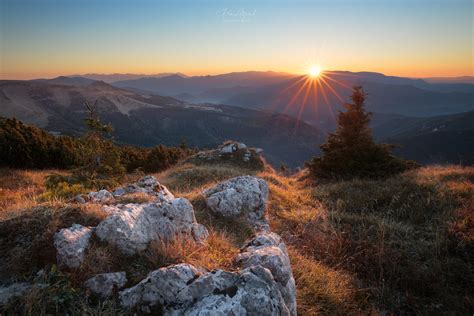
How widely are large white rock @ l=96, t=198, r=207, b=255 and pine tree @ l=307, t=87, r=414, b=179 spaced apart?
13.1 metres

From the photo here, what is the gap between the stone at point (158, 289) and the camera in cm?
315

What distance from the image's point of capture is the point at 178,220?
502 centimetres

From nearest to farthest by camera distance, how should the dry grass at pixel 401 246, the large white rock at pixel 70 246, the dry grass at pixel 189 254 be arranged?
the large white rock at pixel 70 246 < the dry grass at pixel 189 254 < the dry grass at pixel 401 246

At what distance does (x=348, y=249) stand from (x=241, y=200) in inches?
110

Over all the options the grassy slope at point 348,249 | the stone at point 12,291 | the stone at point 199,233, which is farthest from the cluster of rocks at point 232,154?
the stone at point 12,291

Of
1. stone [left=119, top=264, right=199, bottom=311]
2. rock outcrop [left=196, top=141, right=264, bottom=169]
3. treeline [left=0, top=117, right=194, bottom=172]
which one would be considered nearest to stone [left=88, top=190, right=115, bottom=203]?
stone [left=119, top=264, right=199, bottom=311]

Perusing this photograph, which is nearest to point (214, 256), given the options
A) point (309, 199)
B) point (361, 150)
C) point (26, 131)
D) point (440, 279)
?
point (440, 279)

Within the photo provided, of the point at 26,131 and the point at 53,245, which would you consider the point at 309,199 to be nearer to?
the point at 53,245

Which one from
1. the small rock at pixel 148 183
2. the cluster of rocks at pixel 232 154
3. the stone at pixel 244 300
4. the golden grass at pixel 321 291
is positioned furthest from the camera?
the cluster of rocks at pixel 232 154

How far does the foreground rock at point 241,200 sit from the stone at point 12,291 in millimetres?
4157

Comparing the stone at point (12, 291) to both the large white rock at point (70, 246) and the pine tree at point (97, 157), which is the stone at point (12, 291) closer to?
the large white rock at point (70, 246)

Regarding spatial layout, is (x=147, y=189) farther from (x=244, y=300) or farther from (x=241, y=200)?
(x=244, y=300)

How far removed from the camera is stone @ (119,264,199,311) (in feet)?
10.3

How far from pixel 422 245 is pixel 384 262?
144 cm
